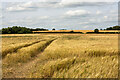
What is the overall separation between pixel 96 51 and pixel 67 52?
6.56ft

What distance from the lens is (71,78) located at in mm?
5125

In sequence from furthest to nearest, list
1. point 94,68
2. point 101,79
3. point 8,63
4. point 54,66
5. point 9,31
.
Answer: point 9,31 < point 8,63 < point 54,66 < point 94,68 < point 101,79

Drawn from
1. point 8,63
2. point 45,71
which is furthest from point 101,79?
point 8,63

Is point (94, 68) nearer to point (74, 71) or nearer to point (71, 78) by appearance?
point (74, 71)

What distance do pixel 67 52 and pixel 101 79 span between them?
20.3 feet

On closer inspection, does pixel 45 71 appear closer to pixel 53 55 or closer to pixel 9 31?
pixel 53 55

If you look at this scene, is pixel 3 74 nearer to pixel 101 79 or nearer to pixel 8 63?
pixel 8 63

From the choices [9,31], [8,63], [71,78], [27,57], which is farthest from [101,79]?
[9,31]

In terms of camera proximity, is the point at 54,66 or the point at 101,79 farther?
the point at 54,66

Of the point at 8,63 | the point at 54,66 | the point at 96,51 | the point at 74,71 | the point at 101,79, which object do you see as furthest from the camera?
the point at 96,51

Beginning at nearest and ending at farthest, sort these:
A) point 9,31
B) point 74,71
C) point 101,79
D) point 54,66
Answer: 1. point 101,79
2. point 74,71
3. point 54,66
4. point 9,31

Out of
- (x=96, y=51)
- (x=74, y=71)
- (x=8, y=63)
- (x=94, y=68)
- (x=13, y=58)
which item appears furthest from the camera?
(x=96, y=51)

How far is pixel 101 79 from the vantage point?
5102 millimetres

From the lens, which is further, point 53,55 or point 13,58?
point 53,55
